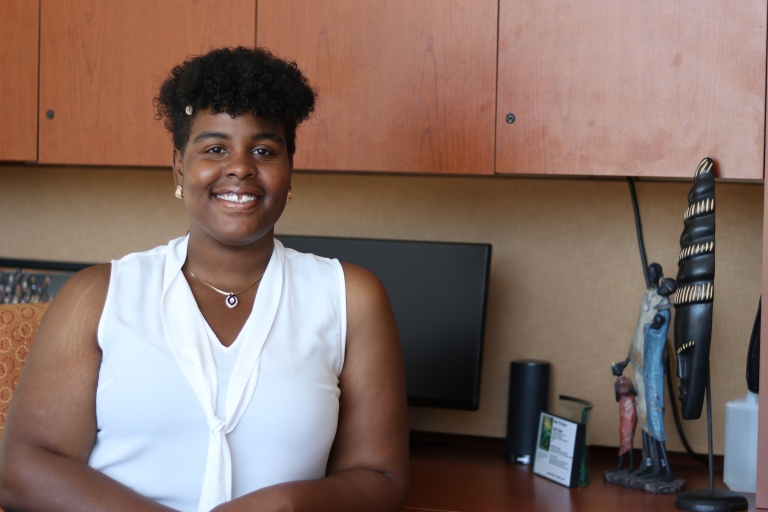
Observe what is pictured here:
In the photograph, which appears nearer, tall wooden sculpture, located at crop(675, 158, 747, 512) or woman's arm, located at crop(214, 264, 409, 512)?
woman's arm, located at crop(214, 264, 409, 512)

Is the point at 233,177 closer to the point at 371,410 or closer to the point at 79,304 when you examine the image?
the point at 79,304

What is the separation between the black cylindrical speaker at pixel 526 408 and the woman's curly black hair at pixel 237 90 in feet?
2.65

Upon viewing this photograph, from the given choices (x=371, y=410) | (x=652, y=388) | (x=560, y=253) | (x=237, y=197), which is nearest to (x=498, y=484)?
(x=652, y=388)

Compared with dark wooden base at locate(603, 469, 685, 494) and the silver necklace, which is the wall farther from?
the silver necklace

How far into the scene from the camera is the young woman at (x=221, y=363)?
128cm

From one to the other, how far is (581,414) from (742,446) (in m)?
0.33

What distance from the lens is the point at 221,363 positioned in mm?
1337

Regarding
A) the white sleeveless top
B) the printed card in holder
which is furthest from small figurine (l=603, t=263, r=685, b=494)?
the white sleeveless top

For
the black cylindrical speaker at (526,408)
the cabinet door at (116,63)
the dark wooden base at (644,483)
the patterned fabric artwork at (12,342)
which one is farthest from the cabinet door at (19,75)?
the dark wooden base at (644,483)

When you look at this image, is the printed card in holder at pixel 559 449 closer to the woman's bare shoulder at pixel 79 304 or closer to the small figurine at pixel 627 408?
the small figurine at pixel 627 408

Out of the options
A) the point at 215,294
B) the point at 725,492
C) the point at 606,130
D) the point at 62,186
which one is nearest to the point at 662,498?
the point at 725,492

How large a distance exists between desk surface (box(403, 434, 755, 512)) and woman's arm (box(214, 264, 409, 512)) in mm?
210

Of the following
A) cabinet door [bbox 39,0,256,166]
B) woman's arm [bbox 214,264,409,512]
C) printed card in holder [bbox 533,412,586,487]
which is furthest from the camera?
cabinet door [bbox 39,0,256,166]

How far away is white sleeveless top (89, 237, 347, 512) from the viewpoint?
4.22 feet
